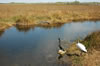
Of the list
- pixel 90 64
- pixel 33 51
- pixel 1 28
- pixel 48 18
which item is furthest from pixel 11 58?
pixel 48 18

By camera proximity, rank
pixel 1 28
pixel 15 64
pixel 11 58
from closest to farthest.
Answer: pixel 15 64 → pixel 11 58 → pixel 1 28

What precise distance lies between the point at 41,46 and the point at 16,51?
91.9 inches

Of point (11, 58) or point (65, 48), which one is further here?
point (65, 48)

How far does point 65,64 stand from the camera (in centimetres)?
938

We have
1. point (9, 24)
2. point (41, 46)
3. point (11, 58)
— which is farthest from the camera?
point (9, 24)

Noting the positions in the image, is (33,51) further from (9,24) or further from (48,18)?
(48,18)

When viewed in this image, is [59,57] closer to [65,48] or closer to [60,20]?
[65,48]

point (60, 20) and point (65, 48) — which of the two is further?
point (60, 20)

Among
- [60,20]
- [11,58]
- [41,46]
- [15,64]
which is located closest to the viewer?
[15,64]

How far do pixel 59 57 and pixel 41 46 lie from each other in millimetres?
2959

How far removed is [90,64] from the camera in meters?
8.84

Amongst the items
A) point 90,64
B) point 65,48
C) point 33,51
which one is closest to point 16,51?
point 33,51

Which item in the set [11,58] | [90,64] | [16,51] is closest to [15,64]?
[11,58]

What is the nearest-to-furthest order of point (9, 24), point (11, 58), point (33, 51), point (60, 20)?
1. point (11, 58)
2. point (33, 51)
3. point (9, 24)
4. point (60, 20)
